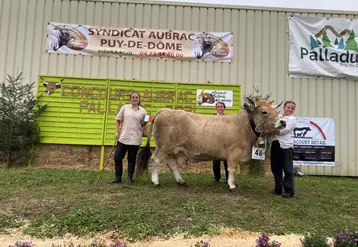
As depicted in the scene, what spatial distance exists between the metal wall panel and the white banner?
2.25 ft

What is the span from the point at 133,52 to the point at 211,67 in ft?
9.00

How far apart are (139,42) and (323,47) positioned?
646 cm

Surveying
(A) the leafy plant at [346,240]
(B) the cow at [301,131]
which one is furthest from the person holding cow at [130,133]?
(B) the cow at [301,131]

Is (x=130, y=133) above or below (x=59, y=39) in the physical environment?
below

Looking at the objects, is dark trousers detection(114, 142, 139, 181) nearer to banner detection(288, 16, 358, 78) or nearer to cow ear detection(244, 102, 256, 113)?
cow ear detection(244, 102, 256, 113)

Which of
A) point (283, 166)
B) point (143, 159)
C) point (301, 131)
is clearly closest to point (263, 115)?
point (283, 166)

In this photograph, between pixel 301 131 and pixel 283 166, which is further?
pixel 301 131

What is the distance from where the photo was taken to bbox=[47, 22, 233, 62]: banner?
1099cm

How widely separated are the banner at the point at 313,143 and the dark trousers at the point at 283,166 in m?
4.40

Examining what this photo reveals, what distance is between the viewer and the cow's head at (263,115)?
631 cm

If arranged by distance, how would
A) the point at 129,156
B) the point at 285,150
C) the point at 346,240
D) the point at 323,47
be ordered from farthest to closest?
the point at 323,47 → the point at 129,156 → the point at 285,150 → the point at 346,240

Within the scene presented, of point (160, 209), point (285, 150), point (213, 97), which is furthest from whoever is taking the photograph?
point (213, 97)

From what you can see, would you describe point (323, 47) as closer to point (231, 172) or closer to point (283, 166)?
point (283, 166)

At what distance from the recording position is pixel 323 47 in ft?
37.2
